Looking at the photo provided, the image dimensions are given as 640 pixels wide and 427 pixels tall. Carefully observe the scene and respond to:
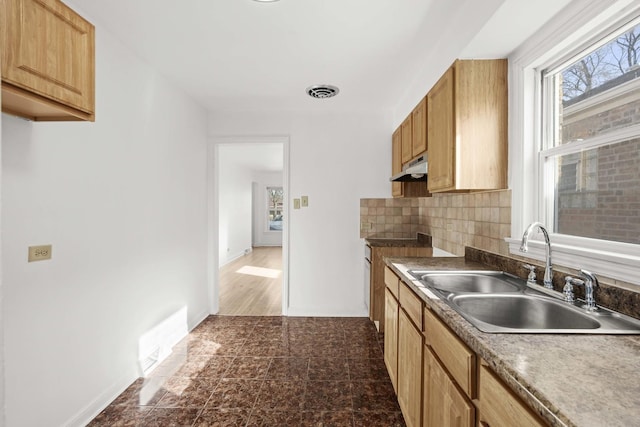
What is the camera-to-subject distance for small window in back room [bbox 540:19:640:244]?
1.23 m

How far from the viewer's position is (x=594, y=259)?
4.17 ft

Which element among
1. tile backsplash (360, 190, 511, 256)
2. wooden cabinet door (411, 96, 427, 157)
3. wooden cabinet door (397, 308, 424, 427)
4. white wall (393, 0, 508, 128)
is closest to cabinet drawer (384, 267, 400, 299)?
wooden cabinet door (397, 308, 424, 427)

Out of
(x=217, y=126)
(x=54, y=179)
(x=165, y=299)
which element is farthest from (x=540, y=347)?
(x=217, y=126)

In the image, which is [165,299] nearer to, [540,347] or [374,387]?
[374,387]

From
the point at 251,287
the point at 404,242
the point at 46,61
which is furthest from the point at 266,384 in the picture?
the point at 251,287

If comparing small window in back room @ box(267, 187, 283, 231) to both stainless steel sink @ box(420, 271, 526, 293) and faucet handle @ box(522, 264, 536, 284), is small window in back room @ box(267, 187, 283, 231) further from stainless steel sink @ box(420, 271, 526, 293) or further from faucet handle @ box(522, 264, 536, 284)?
faucet handle @ box(522, 264, 536, 284)

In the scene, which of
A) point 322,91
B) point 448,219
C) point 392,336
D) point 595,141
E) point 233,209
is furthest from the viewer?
point 233,209

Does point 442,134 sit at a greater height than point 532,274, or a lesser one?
greater

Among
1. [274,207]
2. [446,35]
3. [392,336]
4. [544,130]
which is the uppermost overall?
[446,35]

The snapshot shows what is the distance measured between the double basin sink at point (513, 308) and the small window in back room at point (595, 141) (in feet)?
1.18

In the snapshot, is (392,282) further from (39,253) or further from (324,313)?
(39,253)

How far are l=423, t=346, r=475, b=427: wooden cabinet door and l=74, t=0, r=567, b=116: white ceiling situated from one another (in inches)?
63.4

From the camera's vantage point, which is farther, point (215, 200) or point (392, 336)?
point (215, 200)

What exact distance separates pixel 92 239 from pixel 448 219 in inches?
104
